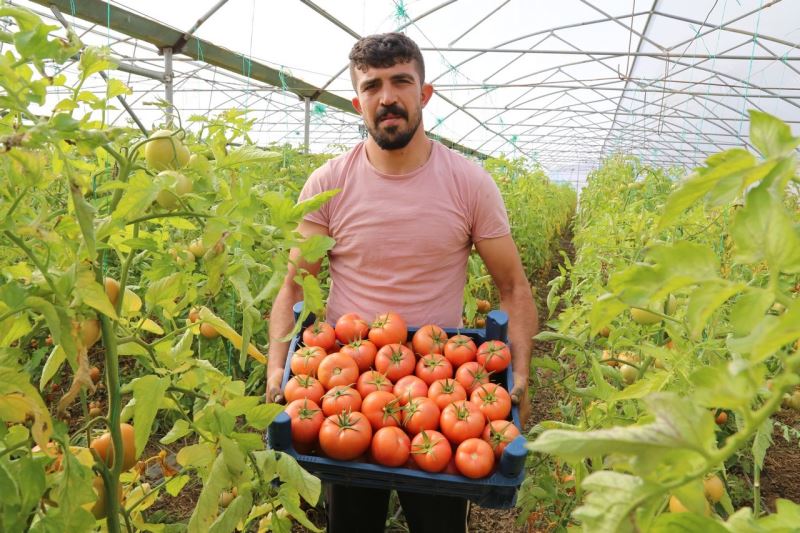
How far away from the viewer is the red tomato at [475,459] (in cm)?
122

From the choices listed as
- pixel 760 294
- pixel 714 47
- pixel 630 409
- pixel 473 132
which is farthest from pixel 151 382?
pixel 473 132

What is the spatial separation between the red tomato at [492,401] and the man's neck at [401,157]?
39.0 inches

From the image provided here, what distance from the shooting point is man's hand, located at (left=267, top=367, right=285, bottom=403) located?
1526mm

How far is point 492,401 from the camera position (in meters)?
1.38

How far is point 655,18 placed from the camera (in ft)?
29.2

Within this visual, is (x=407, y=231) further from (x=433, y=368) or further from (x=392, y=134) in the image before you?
(x=433, y=368)

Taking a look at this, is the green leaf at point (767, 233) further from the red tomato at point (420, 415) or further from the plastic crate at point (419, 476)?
the red tomato at point (420, 415)

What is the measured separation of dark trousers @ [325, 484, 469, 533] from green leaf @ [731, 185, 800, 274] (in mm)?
1452

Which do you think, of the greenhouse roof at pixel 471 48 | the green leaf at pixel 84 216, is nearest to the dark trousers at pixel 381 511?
the green leaf at pixel 84 216

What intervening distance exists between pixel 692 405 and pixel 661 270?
113 millimetres

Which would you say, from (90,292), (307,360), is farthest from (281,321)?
(90,292)

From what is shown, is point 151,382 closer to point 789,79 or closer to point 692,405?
point 692,405

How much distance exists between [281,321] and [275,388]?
415 millimetres

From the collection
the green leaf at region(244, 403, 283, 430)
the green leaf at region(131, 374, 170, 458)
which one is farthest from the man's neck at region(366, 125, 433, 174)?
the green leaf at region(131, 374, 170, 458)
